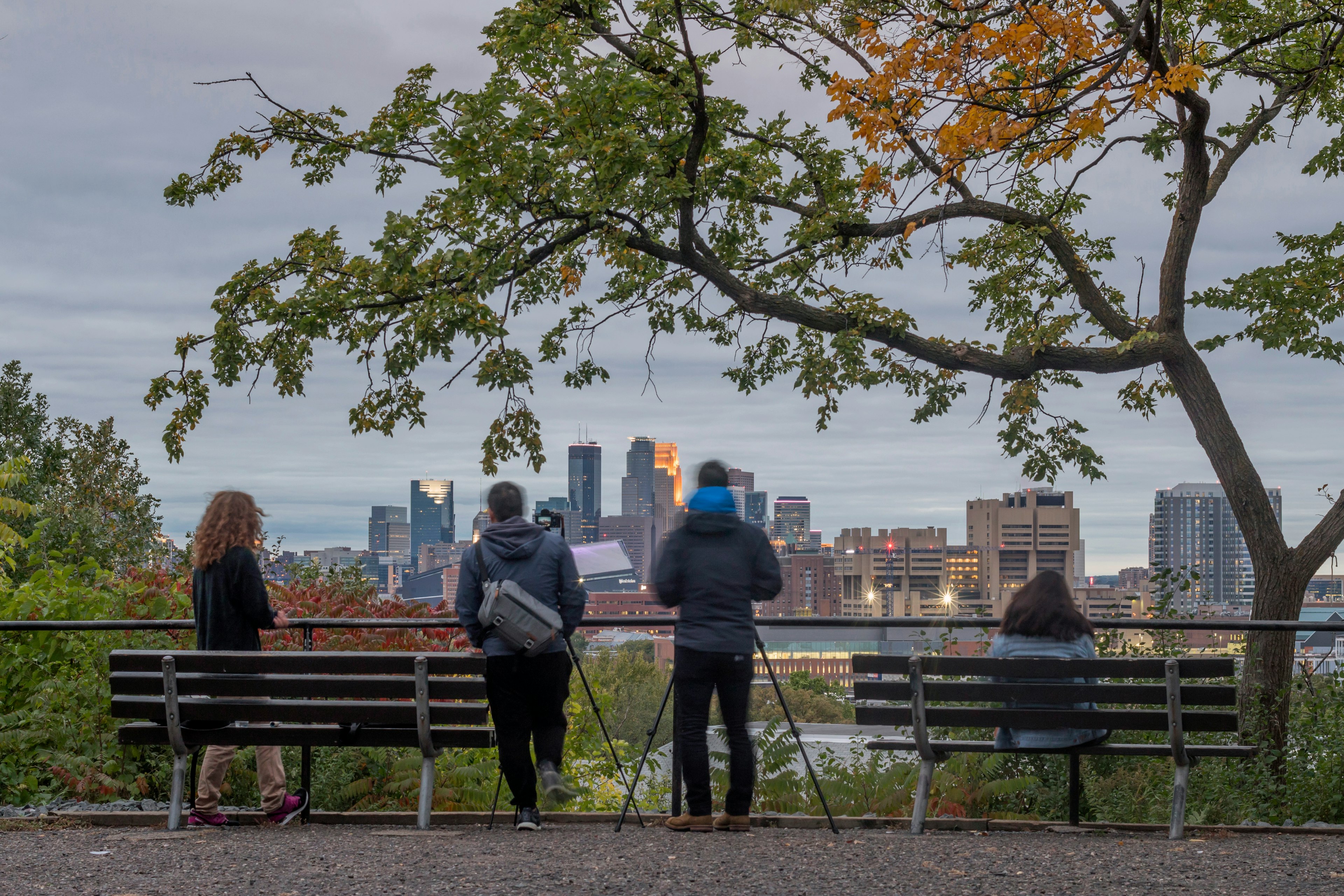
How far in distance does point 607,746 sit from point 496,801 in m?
1.26

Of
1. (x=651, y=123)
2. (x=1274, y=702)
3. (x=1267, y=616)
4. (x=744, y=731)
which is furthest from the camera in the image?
(x=651, y=123)

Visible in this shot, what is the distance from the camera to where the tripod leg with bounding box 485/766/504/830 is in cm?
559

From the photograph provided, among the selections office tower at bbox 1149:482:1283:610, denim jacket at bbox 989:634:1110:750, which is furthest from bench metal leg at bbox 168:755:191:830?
office tower at bbox 1149:482:1283:610

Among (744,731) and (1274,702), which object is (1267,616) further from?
(744,731)

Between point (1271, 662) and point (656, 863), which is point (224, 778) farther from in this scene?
point (1271, 662)

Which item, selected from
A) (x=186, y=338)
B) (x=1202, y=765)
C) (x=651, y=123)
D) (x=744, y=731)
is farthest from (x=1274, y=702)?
(x=186, y=338)

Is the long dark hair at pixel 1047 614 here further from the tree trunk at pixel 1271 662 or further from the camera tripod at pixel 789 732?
the tree trunk at pixel 1271 662

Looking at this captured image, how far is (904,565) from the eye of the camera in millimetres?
188125

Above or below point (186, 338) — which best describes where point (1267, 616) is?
below

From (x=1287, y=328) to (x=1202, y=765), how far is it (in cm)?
792

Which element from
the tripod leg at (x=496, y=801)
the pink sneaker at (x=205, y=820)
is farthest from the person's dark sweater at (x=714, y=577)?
the pink sneaker at (x=205, y=820)

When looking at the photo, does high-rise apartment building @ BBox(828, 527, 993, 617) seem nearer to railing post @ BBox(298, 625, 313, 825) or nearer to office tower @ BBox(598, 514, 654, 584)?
office tower @ BBox(598, 514, 654, 584)

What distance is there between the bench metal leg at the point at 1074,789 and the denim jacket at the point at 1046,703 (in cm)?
14

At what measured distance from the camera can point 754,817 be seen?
18.8 ft
